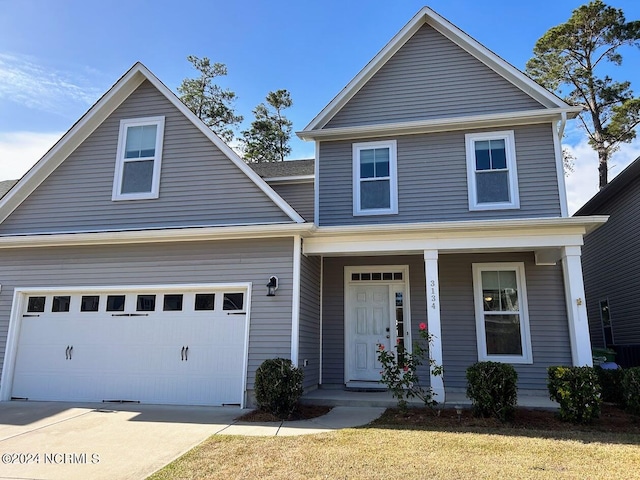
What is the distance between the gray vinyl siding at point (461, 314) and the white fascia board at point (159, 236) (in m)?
2.32

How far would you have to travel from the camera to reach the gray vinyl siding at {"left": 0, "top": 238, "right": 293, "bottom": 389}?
26.9 ft

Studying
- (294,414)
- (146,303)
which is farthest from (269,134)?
(294,414)

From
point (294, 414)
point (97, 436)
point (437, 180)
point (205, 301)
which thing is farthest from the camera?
point (437, 180)

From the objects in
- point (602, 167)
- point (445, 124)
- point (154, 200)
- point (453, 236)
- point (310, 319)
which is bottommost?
point (310, 319)

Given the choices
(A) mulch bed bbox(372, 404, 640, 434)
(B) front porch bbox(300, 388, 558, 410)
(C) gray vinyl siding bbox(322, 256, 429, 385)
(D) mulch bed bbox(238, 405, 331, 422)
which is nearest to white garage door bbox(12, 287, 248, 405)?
(D) mulch bed bbox(238, 405, 331, 422)

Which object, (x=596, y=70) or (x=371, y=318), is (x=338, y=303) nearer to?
(x=371, y=318)

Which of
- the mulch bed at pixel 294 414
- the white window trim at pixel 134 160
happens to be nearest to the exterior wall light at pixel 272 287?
the mulch bed at pixel 294 414

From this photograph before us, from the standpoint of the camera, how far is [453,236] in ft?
27.5

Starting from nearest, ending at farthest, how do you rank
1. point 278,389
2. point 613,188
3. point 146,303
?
point 278,389 → point 146,303 → point 613,188

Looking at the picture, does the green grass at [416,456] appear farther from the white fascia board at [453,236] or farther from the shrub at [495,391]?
the white fascia board at [453,236]

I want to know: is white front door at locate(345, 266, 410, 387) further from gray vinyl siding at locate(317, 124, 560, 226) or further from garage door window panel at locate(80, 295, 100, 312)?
garage door window panel at locate(80, 295, 100, 312)

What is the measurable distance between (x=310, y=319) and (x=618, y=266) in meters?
8.67

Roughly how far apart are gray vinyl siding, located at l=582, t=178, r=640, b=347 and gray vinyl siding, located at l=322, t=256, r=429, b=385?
5.58m

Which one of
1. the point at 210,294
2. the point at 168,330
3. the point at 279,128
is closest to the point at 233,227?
the point at 210,294
